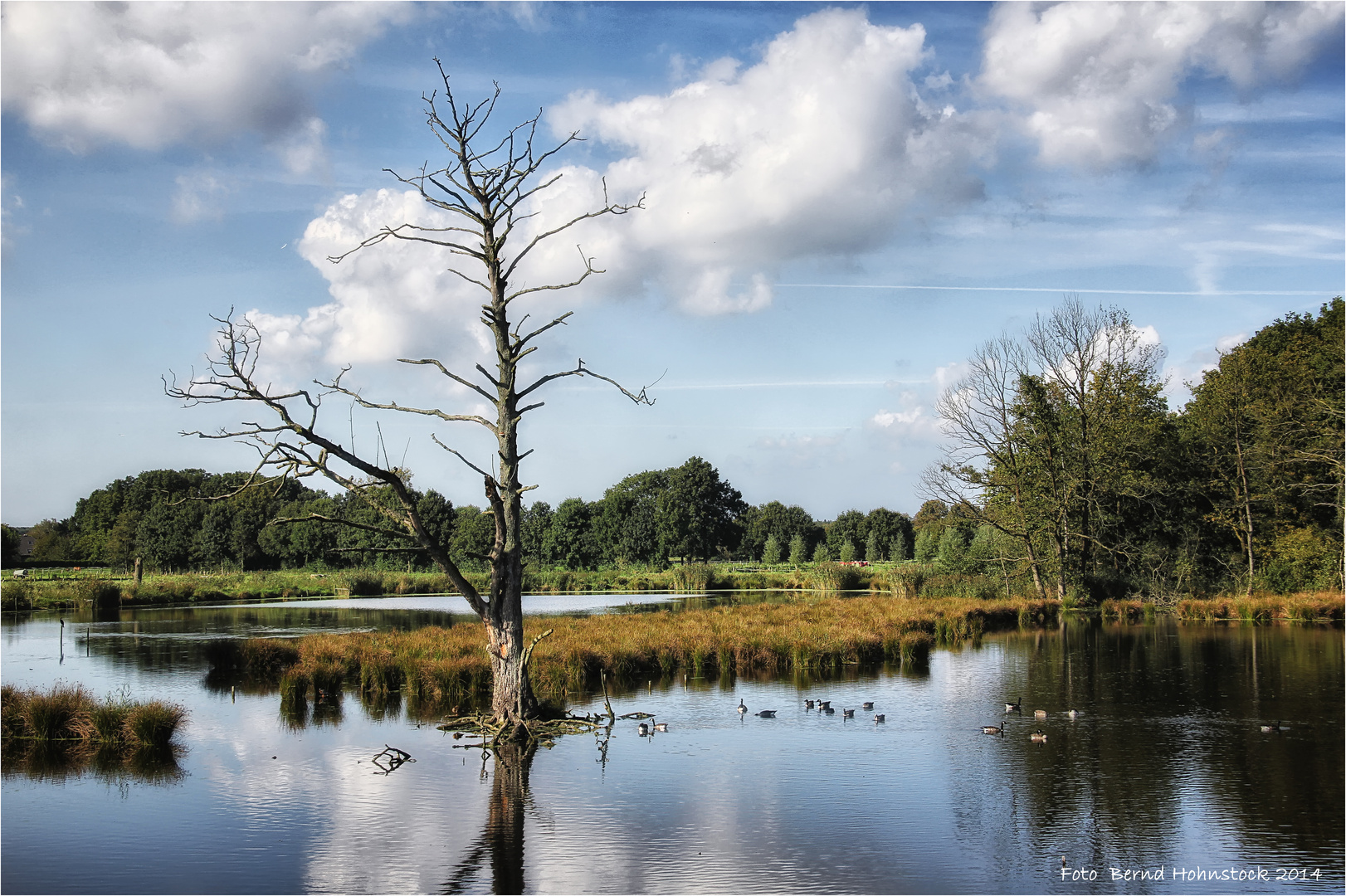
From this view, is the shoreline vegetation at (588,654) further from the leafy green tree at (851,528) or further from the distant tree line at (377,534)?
the leafy green tree at (851,528)

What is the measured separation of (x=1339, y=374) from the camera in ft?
131

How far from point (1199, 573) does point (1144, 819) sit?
36.0m

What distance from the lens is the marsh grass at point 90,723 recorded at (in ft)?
46.4

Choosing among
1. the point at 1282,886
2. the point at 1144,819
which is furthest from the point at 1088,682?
the point at 1282,886

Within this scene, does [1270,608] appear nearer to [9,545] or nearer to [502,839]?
[502,839]

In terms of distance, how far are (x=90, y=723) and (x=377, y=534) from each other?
209 ft

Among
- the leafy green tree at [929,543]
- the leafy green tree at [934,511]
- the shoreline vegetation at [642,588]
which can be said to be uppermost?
the leafy green tree at [934,511]

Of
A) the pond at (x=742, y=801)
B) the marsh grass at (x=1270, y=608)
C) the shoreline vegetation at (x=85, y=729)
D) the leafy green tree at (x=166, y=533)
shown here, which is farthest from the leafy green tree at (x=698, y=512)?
the shoreline vegetation at (x=85, y=729)

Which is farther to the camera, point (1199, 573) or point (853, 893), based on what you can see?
point (1199, 573)

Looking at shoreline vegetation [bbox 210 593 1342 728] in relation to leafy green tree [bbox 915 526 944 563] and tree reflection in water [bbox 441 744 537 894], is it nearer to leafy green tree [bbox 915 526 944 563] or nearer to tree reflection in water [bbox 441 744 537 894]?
tree reflection in water [bbox 441 744 537 894]

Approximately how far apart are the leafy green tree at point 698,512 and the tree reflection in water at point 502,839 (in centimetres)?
7675

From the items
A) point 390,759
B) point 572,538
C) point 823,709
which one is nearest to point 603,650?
point 823,709

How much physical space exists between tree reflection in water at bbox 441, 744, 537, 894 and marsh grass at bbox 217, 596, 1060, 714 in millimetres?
5558

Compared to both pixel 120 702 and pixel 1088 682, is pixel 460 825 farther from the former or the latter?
pixel 1088 682
